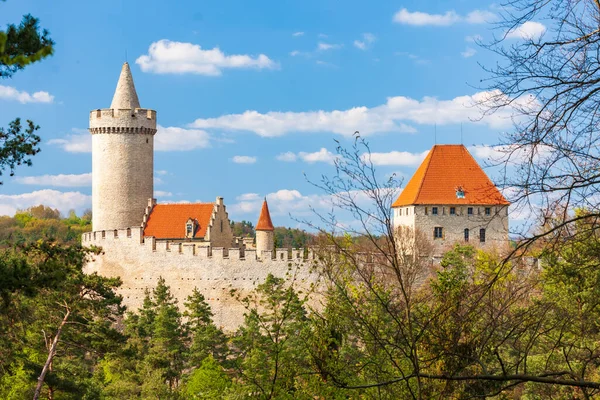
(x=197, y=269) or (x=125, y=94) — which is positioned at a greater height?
(x=125, y=94)

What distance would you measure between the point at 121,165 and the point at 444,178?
13.9m

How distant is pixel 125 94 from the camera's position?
124 ft

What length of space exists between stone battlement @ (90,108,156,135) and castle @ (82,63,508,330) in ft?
0.14

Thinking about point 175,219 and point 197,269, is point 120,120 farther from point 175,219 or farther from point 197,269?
point 197,269

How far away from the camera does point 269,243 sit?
3284cm

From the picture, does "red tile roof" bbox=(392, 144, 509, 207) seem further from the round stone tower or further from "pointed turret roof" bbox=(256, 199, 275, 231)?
the round stone tower

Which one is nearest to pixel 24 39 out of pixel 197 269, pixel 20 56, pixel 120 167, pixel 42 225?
pixel 20 56

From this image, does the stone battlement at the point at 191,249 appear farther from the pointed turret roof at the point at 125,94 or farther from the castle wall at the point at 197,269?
the pointed turret roof at the point at 125,94

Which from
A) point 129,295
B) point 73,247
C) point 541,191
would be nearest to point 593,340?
point 73,247

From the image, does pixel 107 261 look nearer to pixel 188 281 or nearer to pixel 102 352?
pixel 188 281

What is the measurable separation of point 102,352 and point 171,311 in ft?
18.3

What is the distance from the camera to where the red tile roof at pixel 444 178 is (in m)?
37.2

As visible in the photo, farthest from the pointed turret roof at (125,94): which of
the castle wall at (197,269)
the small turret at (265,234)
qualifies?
the small turret at (265,234)

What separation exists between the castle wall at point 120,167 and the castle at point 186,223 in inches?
1.7
